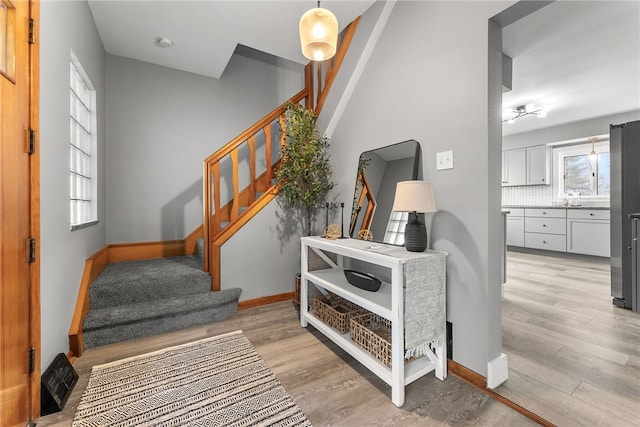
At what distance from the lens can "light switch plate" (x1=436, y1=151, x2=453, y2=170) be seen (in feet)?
5.74

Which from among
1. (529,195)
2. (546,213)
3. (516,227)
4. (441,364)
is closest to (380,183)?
(441,364)

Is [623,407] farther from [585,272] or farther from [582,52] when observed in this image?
[585,272]

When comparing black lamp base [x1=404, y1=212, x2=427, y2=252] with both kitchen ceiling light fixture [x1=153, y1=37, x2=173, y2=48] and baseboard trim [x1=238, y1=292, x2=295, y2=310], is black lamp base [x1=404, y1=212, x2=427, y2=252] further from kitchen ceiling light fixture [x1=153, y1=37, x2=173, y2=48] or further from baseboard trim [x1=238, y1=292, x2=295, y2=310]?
kitchen ceiling light fixture [x1=153, y1=37, x2=173, y2=48]

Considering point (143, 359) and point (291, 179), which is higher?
point (291, 179)

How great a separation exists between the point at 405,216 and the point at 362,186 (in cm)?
61

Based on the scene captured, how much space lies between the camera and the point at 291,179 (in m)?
2.84

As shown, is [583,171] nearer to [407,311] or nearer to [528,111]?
[528,111]

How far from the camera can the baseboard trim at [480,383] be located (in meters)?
1.36

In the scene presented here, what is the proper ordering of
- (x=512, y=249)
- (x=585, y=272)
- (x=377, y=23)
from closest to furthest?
(x=377, y=23) < (x=585, y=272) < (x=512, y=249)

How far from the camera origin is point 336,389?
62.4 inches

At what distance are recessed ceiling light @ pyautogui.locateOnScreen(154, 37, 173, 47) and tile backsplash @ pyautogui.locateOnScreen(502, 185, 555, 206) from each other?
7.09m

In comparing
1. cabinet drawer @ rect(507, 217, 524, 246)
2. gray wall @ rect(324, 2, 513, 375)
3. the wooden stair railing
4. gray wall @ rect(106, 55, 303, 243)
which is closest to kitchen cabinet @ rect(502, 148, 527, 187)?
cabinet drawer @ rect(507, 217, 524, 246)

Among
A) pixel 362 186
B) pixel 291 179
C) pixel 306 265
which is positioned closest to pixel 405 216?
pixel 362 186

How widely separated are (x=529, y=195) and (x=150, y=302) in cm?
734
